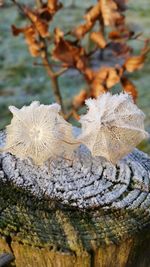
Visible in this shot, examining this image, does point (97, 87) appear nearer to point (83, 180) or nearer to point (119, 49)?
point (119, 49)

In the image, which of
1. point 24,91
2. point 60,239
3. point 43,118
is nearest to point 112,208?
point 60,239

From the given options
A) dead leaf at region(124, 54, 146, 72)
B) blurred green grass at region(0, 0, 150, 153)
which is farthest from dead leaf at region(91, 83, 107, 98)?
blurred green grass at region(0, 0, 150, 153)

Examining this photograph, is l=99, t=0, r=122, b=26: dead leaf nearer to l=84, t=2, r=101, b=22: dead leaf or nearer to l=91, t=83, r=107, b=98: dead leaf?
l=84, t=2, r=101, b=22: dead leaf

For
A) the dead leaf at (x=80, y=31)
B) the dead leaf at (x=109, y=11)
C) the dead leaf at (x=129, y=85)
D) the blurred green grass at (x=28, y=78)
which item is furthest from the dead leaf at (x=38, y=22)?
the blurred green grass at (x=28, y=78)

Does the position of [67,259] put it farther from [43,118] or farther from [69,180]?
[43,118]

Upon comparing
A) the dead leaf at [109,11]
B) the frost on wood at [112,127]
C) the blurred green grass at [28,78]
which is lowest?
the frost on wood at [112,127]

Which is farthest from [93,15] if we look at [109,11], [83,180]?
[83,180]

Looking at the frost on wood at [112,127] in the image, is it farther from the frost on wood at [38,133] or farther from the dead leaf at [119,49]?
the dead leaf at [119,49]
